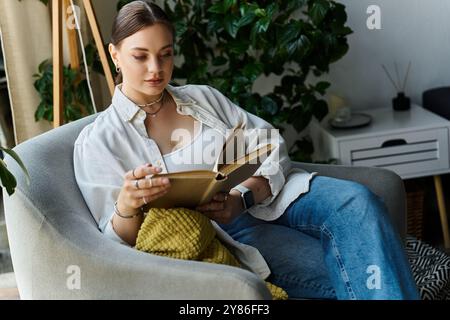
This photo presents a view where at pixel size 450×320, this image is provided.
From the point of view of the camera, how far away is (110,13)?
2949 millimetres

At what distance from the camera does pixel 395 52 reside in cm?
320

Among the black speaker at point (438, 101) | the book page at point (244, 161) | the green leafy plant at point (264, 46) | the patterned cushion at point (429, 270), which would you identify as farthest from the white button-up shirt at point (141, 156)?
the black speaker at point (438, 101)

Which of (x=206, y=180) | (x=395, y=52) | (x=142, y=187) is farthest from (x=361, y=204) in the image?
(x=395, y=52)

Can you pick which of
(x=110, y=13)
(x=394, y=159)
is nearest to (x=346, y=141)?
(x=394, y=159)

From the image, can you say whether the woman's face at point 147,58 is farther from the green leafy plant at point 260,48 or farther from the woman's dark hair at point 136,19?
the green leafy plant at point 260,48

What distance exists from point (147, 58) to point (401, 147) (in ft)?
4.34

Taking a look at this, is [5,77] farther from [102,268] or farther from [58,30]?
[102,268]

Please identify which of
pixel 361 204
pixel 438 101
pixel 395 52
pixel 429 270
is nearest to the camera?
pixel 361 204

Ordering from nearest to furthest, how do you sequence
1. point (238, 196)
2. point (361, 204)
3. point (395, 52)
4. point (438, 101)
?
1. point (361, 204)
2. point (238, 196)
3. point (438, 101)
4. point (395, 52)

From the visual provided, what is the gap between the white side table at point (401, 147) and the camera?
2.85 m

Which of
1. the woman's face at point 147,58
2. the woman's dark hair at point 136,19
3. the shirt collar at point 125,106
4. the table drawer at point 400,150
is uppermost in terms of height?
the woman's dark hair at point 136,19

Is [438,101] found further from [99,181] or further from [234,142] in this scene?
[99,181]

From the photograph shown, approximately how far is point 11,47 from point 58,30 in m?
0.29

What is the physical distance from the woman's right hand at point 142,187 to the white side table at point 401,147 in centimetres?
137
